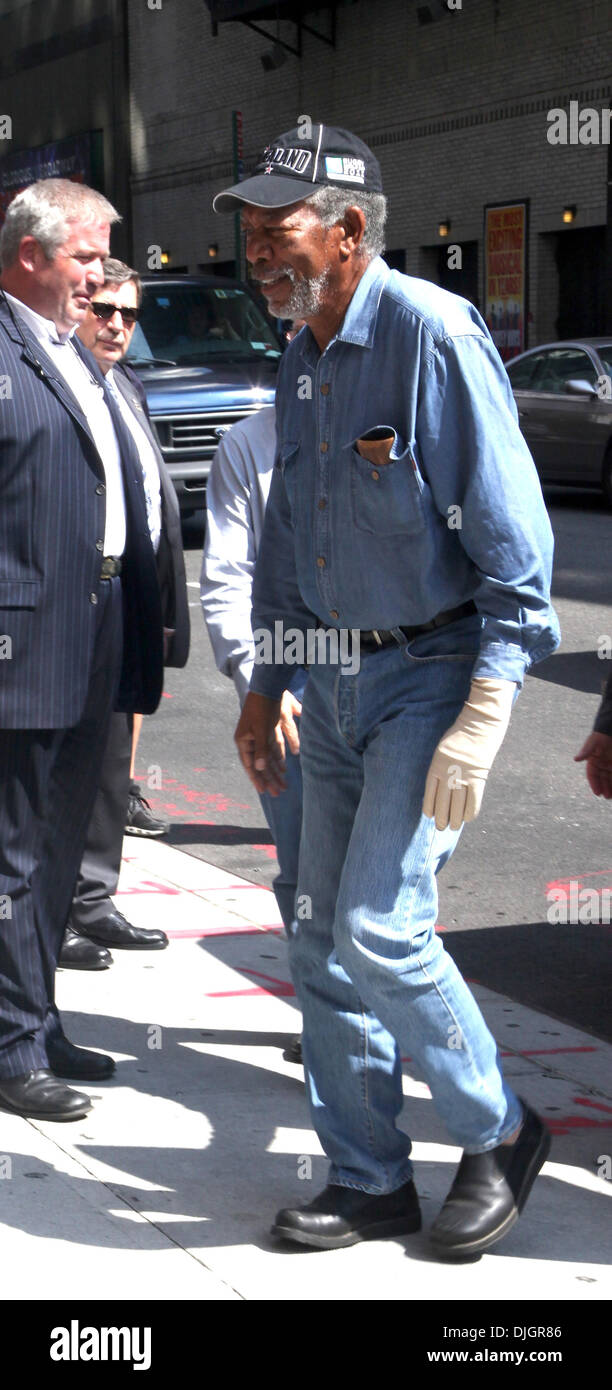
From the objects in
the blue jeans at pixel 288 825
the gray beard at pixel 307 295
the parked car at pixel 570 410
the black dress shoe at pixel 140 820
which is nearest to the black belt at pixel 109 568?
the blue jeans at pixel 288 825

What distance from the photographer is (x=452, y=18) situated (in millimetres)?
25750

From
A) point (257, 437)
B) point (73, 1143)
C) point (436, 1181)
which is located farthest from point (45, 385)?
point (436, 1181)

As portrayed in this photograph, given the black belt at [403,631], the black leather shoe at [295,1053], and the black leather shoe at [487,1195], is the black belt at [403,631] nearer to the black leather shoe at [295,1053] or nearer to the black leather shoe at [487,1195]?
the black leather shoe at [487,1195]

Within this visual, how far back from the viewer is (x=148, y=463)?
5.93 meters

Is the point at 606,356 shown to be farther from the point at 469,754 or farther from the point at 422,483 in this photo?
the point at 469,754

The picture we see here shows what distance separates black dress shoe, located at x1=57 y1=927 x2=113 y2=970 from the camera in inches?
200

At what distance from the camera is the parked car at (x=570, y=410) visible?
16.7 m

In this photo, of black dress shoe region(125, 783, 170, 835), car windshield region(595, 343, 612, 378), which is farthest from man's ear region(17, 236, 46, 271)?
car windshield region(595, 343, 612, 378)

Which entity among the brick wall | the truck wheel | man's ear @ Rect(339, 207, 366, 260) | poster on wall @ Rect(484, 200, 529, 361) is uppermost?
the brick wall

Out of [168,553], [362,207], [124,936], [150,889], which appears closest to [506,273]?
[168,553]

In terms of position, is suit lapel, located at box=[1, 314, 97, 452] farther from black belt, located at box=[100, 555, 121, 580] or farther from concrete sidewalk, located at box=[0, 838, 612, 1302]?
concrete sidewalk, located at box=[0, 838, 612, 1302]

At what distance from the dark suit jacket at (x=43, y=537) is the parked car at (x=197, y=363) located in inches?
357

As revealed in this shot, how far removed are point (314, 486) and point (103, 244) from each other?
1.17m
